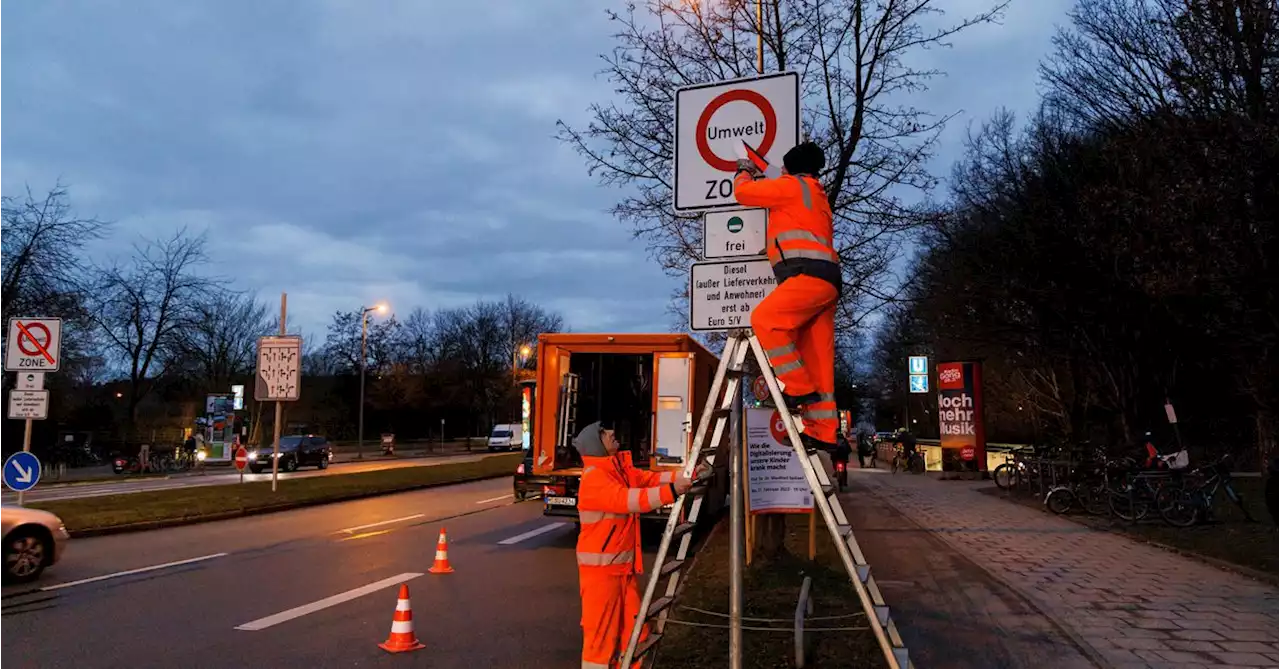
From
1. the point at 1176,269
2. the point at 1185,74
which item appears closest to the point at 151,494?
the point at 1176,269

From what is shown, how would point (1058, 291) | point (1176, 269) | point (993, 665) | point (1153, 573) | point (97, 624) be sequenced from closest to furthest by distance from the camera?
point (993, 665) → point (97, 624) → point (1153, 573) → point (1176, 269) → point (1058, 291)

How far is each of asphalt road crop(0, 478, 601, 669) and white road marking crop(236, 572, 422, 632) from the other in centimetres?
2

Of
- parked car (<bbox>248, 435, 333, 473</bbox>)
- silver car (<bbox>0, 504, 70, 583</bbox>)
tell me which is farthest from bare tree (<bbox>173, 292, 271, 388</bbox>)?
silver car (<bbox>0, 504, 70, 583</bbox>)

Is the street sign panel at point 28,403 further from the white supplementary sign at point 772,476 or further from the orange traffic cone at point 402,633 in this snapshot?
the white supplementary sign at point 772,476

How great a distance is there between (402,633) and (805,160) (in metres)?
4.82

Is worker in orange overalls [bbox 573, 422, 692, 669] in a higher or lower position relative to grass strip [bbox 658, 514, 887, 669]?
higher

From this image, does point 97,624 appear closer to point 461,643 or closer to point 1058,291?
point 461,643

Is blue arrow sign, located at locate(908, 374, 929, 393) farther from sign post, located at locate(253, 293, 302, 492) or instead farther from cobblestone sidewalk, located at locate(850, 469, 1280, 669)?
sign post, located at locate(253, 293, 302, 492)

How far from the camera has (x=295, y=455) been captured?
36.3m

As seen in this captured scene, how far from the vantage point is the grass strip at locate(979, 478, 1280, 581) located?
414 inches

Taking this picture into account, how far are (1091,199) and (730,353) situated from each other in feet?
56.4

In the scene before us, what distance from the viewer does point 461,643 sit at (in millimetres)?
6910

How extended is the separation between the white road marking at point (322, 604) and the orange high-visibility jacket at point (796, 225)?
591 cm

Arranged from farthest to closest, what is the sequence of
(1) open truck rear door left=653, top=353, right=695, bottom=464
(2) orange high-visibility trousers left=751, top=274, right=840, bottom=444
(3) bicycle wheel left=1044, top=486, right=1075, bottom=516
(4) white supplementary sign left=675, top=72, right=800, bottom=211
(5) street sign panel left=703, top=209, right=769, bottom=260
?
(3) bicycle wheel left=1044, top=486, right=1075, bottom=516
(1) open truck rear door left=653, top=353, right=695, bottom=464
(4) white supplementary sign left=675, top=72, right=800, bottom=211
(5) street sign panel left=703, top=209, right=769, bottom=260
(2) orange high-visibility trousers left=751, top=274, right=840, bottom=444
